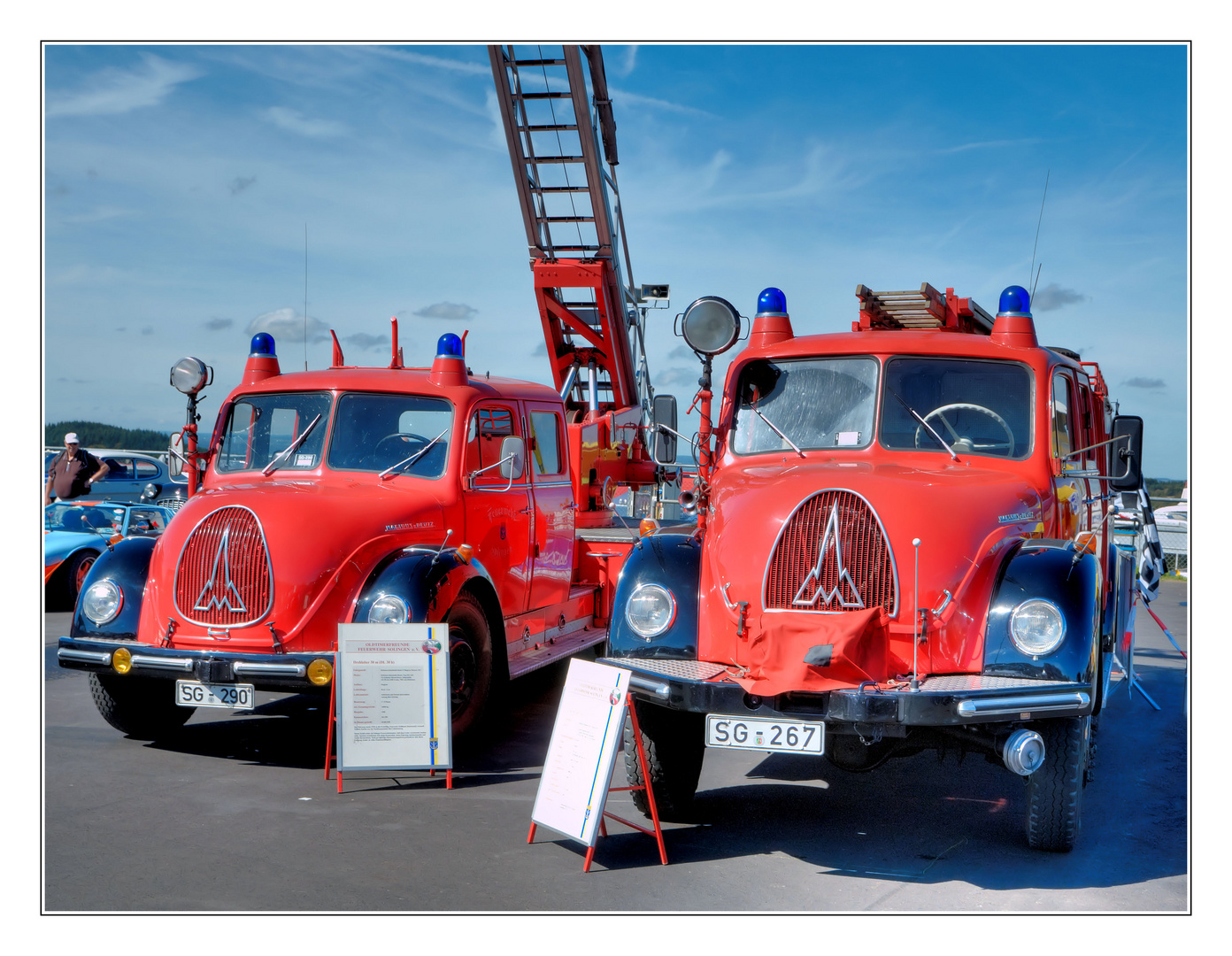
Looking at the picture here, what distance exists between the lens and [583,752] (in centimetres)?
491

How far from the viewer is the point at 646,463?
11.9 metres

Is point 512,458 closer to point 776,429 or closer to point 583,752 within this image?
point 776,429

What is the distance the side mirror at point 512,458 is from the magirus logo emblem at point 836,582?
317 cm

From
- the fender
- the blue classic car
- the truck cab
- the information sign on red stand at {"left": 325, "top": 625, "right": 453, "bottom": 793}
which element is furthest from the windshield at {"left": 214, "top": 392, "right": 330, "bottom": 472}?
the blue classic car

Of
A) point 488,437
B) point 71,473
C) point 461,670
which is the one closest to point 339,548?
point 461,670

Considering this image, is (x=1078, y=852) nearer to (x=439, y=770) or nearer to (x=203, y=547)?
(x=439, y=770)

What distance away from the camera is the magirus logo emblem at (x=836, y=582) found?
4840 millimetres

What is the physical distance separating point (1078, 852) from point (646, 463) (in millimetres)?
7367

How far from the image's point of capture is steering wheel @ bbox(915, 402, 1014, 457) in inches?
227

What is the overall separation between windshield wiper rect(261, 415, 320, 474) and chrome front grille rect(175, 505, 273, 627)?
1.01 meters

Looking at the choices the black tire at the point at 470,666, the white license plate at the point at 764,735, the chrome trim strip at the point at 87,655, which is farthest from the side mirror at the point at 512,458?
the white license plate at the point at 764,735

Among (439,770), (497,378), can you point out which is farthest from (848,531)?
(497,378)

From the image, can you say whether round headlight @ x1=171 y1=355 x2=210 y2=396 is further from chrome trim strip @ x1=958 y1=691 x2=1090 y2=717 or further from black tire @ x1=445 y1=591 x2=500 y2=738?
chrome trim strip @ x1=958 y1=691 x2=1090 y2=717

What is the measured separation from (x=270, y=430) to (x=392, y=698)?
254 cm
